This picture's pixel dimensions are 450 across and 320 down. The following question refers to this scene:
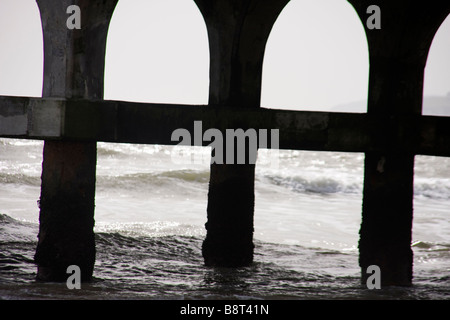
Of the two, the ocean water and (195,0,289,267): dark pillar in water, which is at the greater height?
(195,0,289,267): dark pillar in water

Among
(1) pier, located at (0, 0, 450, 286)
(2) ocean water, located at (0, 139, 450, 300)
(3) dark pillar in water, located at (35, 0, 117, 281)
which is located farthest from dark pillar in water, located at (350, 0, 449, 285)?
(3) dark pillar in water, located at (35, 0, 117, 281)

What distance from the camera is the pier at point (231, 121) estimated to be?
20.0 ft

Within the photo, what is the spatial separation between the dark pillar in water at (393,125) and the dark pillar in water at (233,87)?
42.7 inches

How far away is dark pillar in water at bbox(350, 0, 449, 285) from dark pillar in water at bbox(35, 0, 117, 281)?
8.81 ft

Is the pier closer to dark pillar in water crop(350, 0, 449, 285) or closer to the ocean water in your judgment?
dark pillar in water crop(350, 0, 449, 285)

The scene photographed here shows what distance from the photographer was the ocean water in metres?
6.47

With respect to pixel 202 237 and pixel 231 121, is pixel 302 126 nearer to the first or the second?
pixel 231 121

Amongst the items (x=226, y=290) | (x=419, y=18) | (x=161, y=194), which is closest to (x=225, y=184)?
(x=226, y=290)

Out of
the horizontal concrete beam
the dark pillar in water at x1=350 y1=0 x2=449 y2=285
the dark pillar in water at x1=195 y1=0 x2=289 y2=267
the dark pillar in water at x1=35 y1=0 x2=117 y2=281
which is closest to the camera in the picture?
the dark pillar in water at x1=35 y1=0 x2=117 y2=281

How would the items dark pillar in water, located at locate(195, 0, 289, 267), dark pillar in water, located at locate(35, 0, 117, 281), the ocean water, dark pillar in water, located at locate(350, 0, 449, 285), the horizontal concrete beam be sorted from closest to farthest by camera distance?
1. dark pillar in water, located at locate(35, 0, 117, 281)
2. the horizontal concrete beam
3. the ocean water
4. dark pillar in water, located at locate(350, 0, 449, 285)
5. dark pillar in water, located at locate(195, 0, 289, 267)

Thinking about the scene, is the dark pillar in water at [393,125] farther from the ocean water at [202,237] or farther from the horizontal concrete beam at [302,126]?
the ocean water at [202,237]

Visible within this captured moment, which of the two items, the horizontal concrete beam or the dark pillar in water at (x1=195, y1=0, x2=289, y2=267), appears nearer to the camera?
the horizontal concrete beam

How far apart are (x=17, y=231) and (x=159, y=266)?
3141 millimetres
